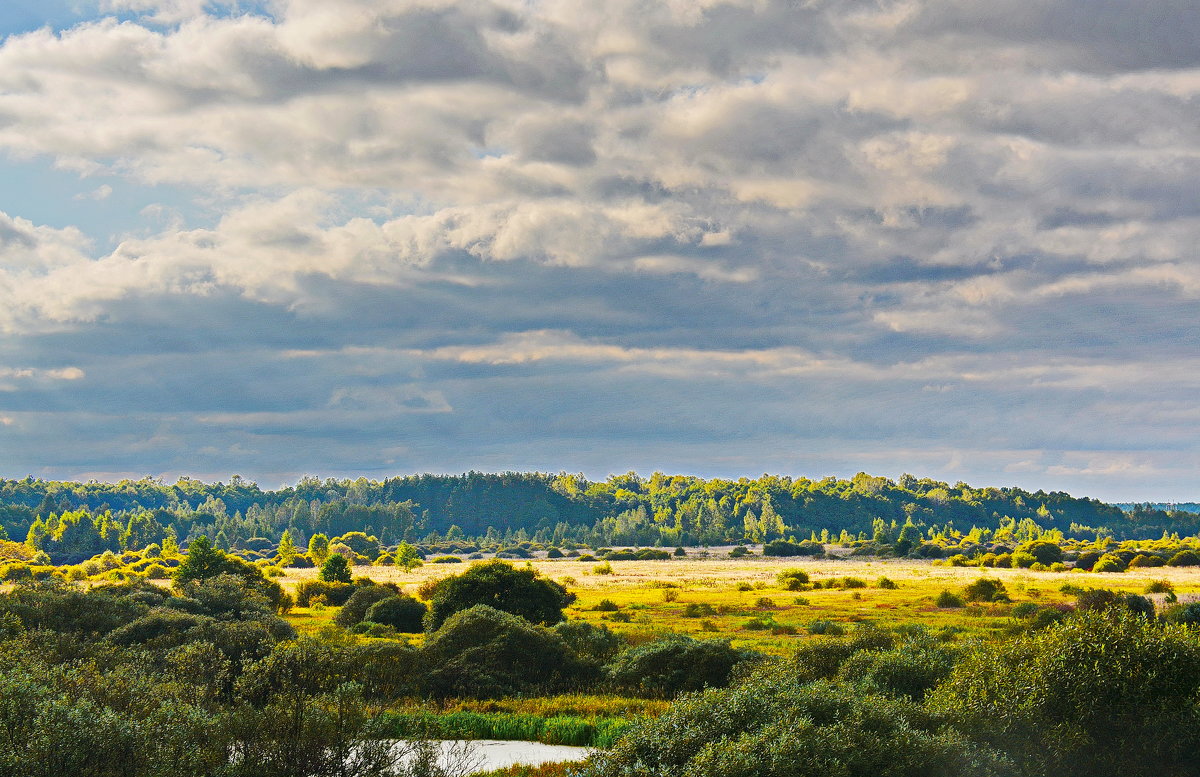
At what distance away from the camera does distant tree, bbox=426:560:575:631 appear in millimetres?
43969

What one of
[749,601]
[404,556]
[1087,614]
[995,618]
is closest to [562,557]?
[404,556]

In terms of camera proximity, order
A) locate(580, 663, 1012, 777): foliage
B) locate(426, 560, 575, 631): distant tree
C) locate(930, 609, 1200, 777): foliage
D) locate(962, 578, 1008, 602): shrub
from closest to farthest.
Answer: locate(580, 663, 1012, 777): foliage
locate(930, 609, 1200, 777): foliage
locate(426, 560, 575, 631): distant tree
locate(962, 578, 1008, 602): shrub

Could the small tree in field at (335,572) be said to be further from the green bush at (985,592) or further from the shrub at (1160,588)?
the shrub at (1160,588)

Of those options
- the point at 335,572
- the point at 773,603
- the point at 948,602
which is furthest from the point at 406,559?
the point at 948,602

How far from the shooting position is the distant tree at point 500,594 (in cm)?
4397

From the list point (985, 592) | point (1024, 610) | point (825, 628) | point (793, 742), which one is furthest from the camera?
point (985, 592)

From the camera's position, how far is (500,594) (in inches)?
1804

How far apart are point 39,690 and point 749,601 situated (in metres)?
62.5

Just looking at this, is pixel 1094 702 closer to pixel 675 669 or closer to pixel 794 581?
pixel 675 669

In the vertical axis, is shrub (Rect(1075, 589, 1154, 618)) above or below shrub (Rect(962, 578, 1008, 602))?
above

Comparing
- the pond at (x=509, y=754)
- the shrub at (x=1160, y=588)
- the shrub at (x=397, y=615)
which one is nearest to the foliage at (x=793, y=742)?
the pond at (x=509, y=754)

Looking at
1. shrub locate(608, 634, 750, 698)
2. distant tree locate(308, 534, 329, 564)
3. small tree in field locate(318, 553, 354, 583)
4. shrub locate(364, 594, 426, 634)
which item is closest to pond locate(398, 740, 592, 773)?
shrub locate(608, 634, 750, 698)

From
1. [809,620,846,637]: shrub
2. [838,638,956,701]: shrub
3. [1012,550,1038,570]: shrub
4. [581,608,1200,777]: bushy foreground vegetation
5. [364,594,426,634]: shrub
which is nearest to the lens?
[581,608,1200,777]: bushy foreground vegetation

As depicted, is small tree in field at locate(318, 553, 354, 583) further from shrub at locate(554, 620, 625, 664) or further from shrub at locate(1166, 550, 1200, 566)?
shrub at locate(1166, 550, 1200, 566)
